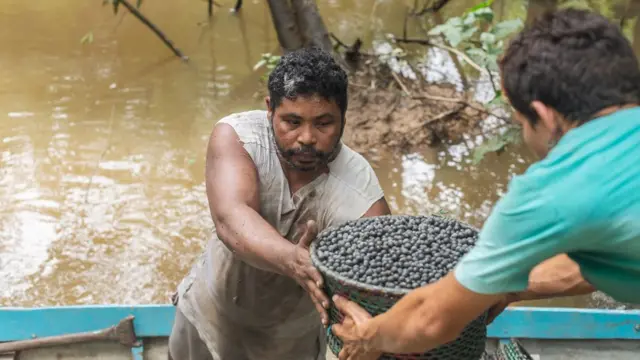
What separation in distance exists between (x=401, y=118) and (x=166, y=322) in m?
3.10

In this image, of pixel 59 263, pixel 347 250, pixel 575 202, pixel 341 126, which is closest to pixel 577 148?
pixel 575 202

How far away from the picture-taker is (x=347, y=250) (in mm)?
1453

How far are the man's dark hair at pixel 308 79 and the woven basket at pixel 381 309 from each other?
399 mm

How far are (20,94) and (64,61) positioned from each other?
0.84 metres

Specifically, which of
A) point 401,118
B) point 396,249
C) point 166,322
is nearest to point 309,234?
point 396,249

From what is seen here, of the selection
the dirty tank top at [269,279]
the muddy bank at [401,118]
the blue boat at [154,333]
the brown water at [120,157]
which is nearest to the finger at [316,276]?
the dirty tank top at [269,279]

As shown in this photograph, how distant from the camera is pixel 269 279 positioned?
75.4 inches

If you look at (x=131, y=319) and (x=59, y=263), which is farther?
(x=59, y=263)

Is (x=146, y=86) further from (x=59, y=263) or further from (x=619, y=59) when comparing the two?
(x=619, y=59)

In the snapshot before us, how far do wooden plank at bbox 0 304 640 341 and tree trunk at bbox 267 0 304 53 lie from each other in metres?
3.21

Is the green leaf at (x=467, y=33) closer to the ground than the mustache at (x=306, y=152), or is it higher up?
closer to the ground

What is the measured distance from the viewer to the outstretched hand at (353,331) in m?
1.34

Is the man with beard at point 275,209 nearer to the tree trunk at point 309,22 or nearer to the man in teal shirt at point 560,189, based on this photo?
the man in teal shirt at point 560,189

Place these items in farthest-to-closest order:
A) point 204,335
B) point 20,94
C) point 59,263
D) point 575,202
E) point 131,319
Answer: point 20,94 → point 59,263 → point 131,319 → point 204,335 → point 575,202
